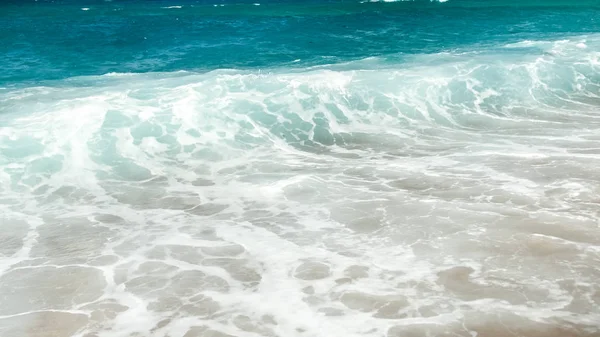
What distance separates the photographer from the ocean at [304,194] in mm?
6832

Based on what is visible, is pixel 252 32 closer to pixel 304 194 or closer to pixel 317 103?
pixel 317 103

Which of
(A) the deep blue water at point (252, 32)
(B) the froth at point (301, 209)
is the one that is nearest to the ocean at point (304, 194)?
(B) the froth at point (301, 209)

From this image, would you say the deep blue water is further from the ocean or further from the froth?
the froth

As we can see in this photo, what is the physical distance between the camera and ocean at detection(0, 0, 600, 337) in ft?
22.4

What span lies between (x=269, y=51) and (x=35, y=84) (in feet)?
31.7

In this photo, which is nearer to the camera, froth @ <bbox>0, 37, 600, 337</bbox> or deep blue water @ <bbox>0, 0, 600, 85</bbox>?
froth @ <bbox>0, 37, 600, 337</bbox>

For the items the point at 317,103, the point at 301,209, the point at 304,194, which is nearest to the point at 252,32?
the point at 317,103

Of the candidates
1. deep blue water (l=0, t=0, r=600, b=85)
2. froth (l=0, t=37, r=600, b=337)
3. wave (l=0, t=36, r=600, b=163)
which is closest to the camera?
froth (l=0, t=37, r=600, b=337)

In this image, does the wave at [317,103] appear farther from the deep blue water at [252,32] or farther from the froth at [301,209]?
the deep blue water at [252,32]

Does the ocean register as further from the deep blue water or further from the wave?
the deep blue water

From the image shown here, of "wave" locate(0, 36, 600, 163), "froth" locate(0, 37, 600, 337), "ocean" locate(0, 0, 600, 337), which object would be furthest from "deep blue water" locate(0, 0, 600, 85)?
"froth" locate(0, 37, 600, 337)

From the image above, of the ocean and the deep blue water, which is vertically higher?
the deep blue water

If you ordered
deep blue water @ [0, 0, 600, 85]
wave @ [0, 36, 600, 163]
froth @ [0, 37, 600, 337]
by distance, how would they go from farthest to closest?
deep blue water @ [0, 0, 600, 85], wave @ [0, 36, 600, 163], froth @ [0, 37, 600, 337]

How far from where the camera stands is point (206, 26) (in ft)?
111
